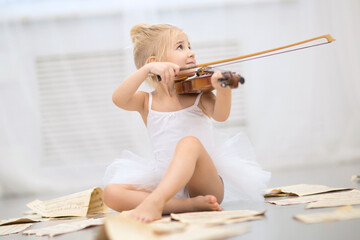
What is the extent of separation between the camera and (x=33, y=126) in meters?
2.38

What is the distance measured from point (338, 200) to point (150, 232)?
487mm

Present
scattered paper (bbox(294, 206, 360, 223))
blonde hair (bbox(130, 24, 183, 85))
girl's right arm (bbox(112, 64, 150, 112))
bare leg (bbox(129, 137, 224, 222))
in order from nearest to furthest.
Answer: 1. scattered paper (bbox(294, 206, 360, 223))
2. bare leg (bbox(129, 137, 224, 222))
3. girl's right arm (bbox(112, 64, 150, 112))
4. blonde hair (bbox(130, 24, 183, 85))

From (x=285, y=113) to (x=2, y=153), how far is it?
4.91 feet

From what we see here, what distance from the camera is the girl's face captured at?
1.26 meters

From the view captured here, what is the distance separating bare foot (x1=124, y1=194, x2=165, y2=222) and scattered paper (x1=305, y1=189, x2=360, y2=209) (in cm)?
33

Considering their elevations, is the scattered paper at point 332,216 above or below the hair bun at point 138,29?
below

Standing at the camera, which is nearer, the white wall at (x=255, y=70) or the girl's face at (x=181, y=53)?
the girl's face at (x=181, y=53)

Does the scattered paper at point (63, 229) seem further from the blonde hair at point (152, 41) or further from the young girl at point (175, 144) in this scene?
the blonde hair at point (152, 41)

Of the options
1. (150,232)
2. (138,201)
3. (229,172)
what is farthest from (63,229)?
(229,172)

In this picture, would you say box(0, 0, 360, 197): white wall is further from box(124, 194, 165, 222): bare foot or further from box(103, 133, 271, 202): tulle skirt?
box(124, 194, 165, 222): bare foot

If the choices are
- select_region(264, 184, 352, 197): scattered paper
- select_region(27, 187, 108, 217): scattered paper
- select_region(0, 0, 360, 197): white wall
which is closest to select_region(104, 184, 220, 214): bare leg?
select_region(27, 187, 108, 217): scattered paper

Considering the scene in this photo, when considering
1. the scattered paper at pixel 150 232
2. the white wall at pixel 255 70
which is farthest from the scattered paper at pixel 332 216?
the white wall at pixel 255 70

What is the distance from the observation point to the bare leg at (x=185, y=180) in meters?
0.95

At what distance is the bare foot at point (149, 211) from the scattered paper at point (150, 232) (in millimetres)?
101
